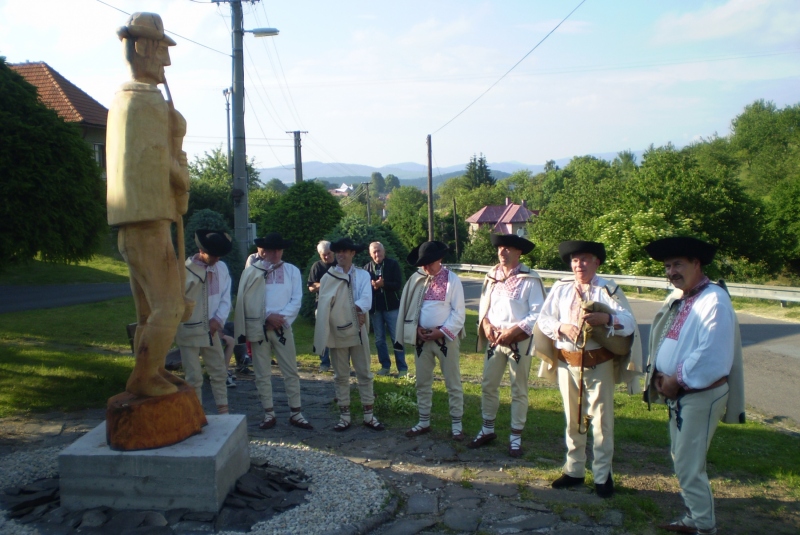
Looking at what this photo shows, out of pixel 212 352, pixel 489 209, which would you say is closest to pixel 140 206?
pixel 212 352

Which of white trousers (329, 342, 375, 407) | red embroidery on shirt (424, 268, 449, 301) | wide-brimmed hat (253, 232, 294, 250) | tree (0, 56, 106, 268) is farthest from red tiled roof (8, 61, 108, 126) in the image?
red embroidery on shirt (424, 268, 449, 301)

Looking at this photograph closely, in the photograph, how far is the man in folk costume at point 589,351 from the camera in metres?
4.98

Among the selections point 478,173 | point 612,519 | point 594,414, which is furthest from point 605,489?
point 478,173

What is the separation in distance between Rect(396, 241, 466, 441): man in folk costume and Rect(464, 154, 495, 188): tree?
3266 inches

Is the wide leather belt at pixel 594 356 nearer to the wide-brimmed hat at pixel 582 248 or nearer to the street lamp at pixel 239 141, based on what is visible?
the wide-brimmed hat at pixel 582 248

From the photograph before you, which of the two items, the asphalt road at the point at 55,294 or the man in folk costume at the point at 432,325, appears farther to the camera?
the asphalt road at the point at 55,294

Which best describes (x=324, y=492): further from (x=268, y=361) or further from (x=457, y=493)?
(x=268, y=361)

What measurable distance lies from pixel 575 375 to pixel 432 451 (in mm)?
1703

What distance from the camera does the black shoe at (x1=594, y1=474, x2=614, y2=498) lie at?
5043 mm

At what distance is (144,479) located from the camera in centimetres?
443

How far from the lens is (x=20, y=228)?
7.23 meters

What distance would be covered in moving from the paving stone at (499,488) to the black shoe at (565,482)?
31 cm

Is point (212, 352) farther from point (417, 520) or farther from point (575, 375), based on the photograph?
point (575, 375)

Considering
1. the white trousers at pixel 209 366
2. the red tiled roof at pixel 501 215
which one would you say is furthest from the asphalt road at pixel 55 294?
the red tiled roof at pixel 501 215
